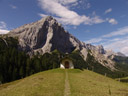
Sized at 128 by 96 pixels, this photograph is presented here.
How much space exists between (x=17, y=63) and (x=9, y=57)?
31.6 feet

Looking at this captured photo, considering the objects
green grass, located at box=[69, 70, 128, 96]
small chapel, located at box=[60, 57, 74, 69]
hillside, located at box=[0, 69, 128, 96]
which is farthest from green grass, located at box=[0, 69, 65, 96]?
small chapel, located at box=[60, 57, 74, 69]

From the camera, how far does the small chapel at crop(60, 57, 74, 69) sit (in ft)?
210

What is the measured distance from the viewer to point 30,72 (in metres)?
92.7

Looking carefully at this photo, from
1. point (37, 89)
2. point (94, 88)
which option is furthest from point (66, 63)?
point (37, 89)

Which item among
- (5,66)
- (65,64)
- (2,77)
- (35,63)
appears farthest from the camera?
(35,63)

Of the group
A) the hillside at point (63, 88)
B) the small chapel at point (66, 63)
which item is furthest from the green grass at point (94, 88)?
the small chapel at point (66, 63)

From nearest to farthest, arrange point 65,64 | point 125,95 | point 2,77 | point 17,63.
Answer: point 125,95 → point 65,64 → point 2,77 → point 17,63

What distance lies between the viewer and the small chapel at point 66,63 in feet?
210

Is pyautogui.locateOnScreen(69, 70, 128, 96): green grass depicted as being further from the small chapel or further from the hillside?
the small chapel

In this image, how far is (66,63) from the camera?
65.1 meters

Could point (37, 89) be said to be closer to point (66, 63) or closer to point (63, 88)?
point (63, 88)

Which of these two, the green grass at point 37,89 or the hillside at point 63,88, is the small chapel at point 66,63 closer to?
the hillside at point 63,88

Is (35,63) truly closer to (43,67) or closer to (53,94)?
(43,67)

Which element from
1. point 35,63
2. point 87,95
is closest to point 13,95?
point 87,95
